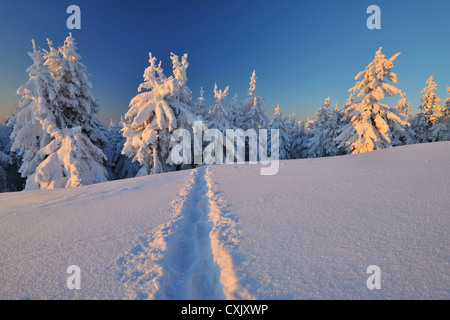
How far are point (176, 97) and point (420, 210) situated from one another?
46.9 ft

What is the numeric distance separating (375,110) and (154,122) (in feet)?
53.4

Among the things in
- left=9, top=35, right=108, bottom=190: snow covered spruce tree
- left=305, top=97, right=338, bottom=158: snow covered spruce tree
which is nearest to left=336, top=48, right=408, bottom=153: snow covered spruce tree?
left=305, top=97, right=338, bottom=158: snow covered spruce tree

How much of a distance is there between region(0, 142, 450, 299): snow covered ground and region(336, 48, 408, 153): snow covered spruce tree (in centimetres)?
984

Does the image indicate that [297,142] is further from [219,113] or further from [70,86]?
[70,86]

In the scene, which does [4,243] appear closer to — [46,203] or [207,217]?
[46,203]

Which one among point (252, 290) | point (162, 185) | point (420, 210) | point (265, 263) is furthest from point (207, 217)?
point (420, 210)

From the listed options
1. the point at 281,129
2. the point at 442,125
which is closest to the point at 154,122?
the point at 281,129

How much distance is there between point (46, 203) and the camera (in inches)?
201

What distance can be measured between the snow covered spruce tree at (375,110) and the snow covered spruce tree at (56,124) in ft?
61.6

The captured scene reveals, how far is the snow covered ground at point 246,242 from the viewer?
2139mm

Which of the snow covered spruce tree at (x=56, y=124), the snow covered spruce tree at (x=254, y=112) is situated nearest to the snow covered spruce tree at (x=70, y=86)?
the snow covered spruce tree at (x=56, y=124)

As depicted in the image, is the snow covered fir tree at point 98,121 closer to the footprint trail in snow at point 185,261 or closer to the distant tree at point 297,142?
the footprint trail in snow at point 185,261

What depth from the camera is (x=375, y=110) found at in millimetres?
13289

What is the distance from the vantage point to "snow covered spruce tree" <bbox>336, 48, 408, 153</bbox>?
1305 centimetres
